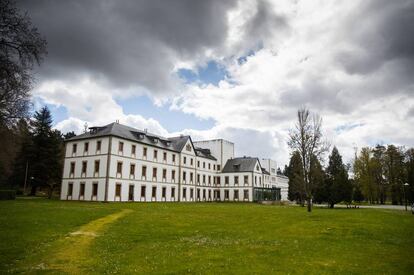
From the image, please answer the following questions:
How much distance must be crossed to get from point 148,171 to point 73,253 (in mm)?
42567

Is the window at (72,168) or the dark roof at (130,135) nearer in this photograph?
the dark roof at (130,135)

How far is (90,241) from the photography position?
15.8m

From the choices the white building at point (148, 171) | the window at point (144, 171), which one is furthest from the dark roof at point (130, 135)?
the window at point (144, 171)

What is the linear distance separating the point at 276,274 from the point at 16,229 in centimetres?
1539

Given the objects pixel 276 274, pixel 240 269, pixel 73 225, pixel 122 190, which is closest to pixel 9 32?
pixel 73 225

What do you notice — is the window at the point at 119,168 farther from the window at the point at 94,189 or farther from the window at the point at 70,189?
the window at the point at 70,189

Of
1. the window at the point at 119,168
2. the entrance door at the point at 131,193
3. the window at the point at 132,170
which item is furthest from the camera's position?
the window at the point at 132,170

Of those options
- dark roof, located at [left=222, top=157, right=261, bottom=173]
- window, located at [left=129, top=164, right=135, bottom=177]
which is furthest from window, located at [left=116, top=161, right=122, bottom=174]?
dark roof, located at [left=222, top=157, right=261, bottom=173]

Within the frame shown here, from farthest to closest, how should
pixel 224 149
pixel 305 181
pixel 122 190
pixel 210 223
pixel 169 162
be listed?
pixel 224 149
pixel 169 162
pixel 122 190
pixel 305 181
pixel 210 223

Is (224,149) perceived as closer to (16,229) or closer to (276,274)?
(16,229)

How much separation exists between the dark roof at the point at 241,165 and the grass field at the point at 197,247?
56044 millimetres

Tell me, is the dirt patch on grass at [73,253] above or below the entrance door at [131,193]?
below

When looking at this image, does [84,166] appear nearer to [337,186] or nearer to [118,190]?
[118,190]

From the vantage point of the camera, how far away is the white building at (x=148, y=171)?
1902 inches
